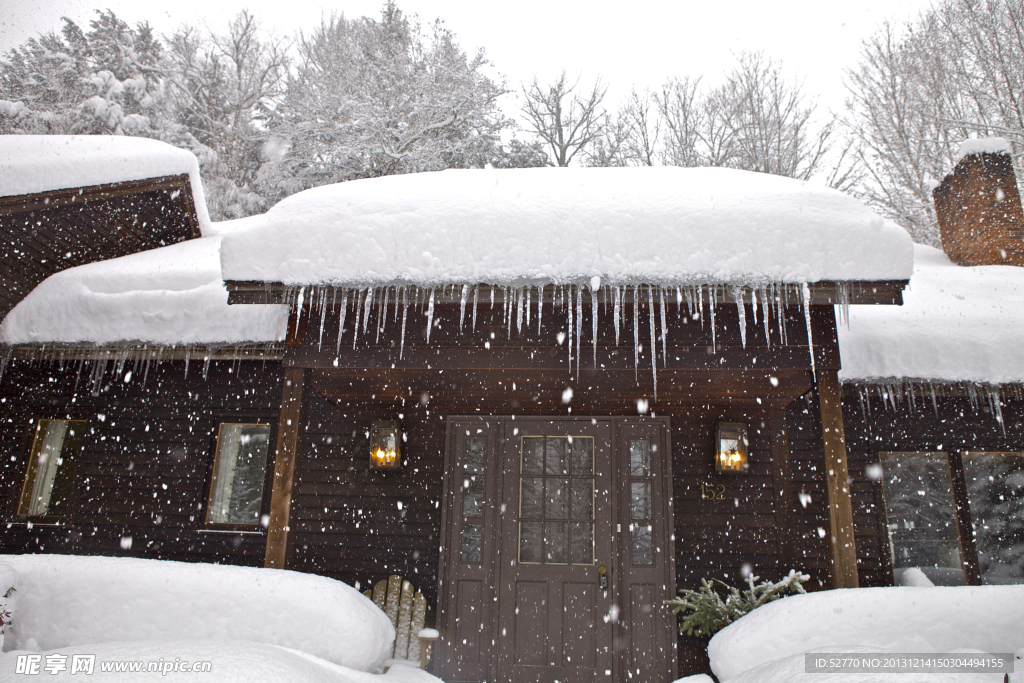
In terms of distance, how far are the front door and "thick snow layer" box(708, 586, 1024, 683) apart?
1.39 m

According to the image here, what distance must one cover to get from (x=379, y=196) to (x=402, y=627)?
3.32 m

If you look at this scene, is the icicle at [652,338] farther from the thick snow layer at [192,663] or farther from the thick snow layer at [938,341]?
the thick snow layer at [192,663]

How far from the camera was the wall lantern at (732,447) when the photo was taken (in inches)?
196

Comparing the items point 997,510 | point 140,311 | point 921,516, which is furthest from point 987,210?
point 140,311

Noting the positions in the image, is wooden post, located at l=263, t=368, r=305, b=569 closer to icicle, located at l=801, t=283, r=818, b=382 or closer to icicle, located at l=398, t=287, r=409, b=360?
icicle, located at l=398, t=287, r=409, b=360

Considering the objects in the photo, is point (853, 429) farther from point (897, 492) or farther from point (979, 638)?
point (897, 492)

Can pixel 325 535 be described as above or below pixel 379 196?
below

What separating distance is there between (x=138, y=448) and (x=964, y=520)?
26.4 ft

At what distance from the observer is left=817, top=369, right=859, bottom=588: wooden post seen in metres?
3.58

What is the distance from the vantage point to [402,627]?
4.61 metres

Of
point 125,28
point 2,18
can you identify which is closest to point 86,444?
point 125,28

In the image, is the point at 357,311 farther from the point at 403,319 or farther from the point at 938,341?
the point at 938,341

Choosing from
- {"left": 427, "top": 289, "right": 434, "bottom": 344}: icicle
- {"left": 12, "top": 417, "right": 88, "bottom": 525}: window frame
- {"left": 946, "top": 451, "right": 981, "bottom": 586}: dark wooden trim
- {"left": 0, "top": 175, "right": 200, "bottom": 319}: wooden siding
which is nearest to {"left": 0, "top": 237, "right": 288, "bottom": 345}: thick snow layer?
{"left": 0, "top": 175, "right": 200, "bottom": 319}: wooden siding

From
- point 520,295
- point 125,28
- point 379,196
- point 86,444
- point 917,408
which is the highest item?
point 125,28
